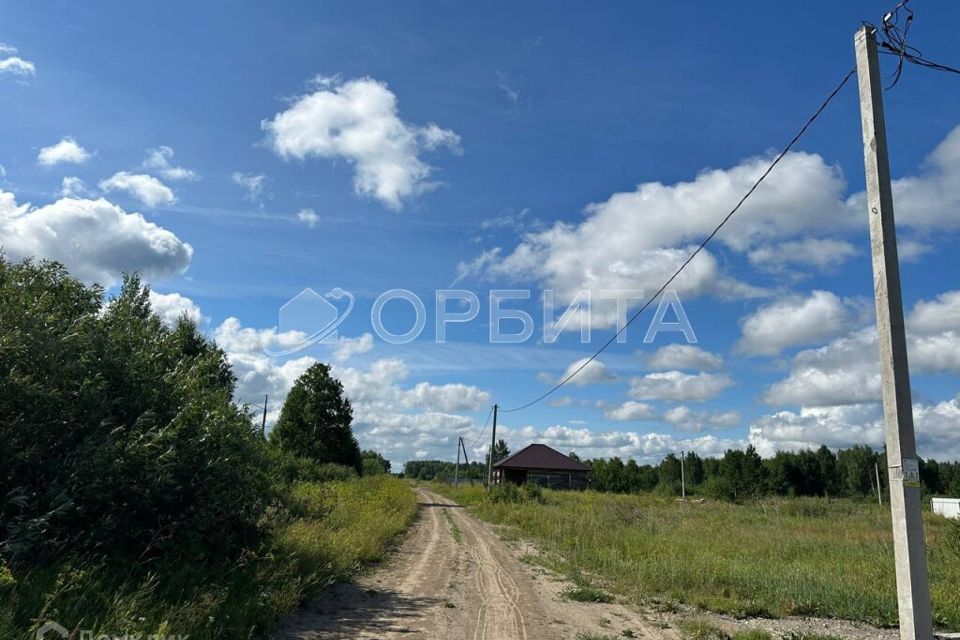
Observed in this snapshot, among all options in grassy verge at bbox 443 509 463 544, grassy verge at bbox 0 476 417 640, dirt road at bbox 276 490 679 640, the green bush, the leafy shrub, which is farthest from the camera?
the leafy shrub

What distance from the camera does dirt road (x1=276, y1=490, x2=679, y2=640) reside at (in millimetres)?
7328

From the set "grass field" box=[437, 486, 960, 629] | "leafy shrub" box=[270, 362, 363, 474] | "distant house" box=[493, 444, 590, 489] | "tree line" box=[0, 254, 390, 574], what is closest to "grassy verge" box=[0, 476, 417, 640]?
"tree line" box=[0, 254, 390, 574]

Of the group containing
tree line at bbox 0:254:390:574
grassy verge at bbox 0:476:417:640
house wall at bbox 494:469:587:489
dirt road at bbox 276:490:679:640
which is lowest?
house wall at bbox 494:469:587:489

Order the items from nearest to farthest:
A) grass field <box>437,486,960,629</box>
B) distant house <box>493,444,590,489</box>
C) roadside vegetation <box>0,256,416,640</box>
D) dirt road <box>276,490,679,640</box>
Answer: roadside vegetation <box>0,256,416,640</box> < dirt road <box>276,490,679,640</box> < grass field <box>437,486,960,629</box> < distant house <box>493,444,590,489</box>

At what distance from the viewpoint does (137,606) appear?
5.51 m

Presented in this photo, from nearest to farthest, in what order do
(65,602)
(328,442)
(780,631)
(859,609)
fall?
(65,602)
(780,631)
(859,609)
(328,442)

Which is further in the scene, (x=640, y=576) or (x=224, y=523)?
(x=640, y=576)

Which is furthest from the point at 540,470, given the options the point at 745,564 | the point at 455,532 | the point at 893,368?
the point at 893,368

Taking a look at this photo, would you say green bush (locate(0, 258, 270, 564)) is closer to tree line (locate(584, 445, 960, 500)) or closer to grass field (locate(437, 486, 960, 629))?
grass field (locate(437, 486, 960, 629))

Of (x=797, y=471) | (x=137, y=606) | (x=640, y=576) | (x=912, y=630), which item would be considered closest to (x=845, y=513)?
(x=640, y=576)

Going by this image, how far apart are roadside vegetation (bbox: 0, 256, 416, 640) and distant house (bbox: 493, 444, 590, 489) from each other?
172 feet

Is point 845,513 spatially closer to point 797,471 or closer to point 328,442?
point 328,442

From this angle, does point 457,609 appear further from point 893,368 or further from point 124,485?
point 893,368

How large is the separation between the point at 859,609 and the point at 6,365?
10853 mm
